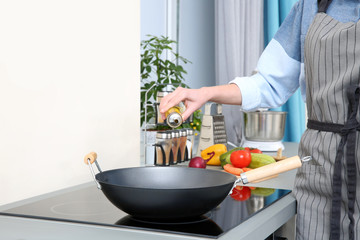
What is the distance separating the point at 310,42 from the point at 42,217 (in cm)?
72

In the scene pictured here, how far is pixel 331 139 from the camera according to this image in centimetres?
109

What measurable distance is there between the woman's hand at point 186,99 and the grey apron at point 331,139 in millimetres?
274

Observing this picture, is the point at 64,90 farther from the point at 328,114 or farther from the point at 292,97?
the point at 292,97

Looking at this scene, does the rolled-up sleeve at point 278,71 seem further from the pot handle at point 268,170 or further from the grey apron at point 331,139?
the pot handle at point 268,170

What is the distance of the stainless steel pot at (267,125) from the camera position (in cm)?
225

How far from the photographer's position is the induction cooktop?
34.9 inches

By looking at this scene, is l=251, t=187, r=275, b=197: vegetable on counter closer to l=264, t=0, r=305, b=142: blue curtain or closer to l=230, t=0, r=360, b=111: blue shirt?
l=230, t=0, r=360, b=111: blue shirt

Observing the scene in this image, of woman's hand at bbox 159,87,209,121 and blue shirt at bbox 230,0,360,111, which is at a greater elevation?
blue shirt at bbox 230,0,360,111

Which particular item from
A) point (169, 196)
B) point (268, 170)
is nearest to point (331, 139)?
point (268, 170)

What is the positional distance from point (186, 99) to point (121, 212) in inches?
14.3

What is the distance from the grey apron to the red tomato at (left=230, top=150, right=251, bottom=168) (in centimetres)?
47

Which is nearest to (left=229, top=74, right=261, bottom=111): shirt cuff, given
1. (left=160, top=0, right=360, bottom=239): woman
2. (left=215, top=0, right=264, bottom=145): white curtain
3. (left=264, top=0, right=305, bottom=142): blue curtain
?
(left=160, top=0, right=360, bottom=239): woman

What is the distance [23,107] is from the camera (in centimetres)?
115

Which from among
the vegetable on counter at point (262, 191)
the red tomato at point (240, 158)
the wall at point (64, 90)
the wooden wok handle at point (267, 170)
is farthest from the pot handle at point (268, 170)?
the red tomato at point (240, 158)
